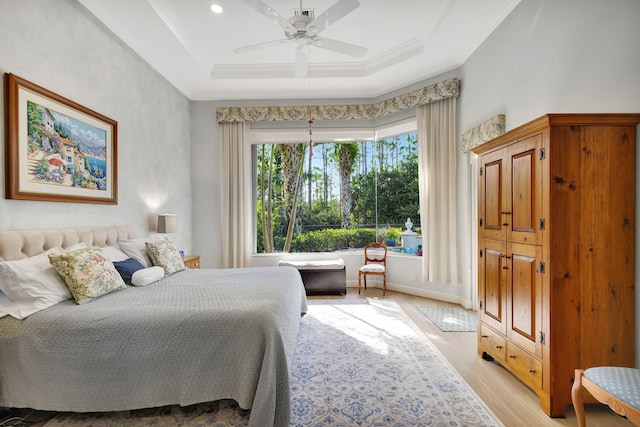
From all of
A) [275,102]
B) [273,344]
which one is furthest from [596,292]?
[275,102]

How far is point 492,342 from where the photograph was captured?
8.05 ft

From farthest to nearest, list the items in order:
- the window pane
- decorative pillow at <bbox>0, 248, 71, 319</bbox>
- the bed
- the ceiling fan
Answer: the window pane → the ceiling fan → decorative pillow at <bbox>0, 248, 71, 319</bbox> → the bed

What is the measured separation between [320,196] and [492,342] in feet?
11.3

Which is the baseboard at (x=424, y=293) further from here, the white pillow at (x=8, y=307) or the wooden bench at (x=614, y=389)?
the white pillow at (x=8, y=307)

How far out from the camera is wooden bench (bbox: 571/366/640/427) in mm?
1271

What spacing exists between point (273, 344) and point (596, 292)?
6.29 ft

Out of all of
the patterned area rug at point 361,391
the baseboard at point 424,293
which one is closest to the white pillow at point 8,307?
the patterned area rug at point 361,391

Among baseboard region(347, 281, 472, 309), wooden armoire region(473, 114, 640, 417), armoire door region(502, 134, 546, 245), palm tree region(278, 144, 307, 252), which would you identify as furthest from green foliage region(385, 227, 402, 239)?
wooden armoire region(473, 114, 640, 417)

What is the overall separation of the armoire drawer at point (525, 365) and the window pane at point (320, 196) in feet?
9.77

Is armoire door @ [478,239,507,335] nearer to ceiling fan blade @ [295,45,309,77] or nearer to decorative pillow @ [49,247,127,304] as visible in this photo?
ceiling fan blade @ [295,45,309,77]

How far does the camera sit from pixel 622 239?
1.83 m

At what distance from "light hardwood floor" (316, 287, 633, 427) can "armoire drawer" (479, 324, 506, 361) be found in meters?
0.12

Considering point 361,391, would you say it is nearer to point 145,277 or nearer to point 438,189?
point 145,277

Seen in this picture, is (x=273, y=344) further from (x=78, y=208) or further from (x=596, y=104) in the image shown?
(x=596, y=104)
